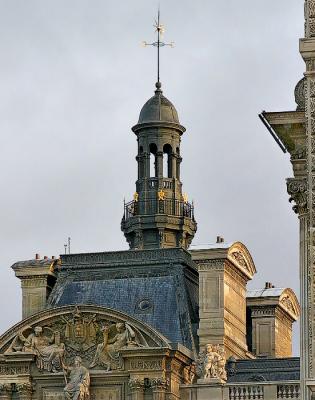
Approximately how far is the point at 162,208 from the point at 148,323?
744cm

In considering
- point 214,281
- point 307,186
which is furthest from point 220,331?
point 307,186

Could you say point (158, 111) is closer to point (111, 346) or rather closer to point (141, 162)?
point (141, 162)

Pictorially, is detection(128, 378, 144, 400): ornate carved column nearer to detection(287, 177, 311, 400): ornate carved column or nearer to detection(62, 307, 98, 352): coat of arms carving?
detection(62, 307, 98, 352): coat of arms carving

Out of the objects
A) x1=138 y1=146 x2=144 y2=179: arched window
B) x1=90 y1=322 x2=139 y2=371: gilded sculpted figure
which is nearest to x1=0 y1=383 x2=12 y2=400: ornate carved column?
x1=90 y1=322 x2=139 y2=371: gilded sculpted figure

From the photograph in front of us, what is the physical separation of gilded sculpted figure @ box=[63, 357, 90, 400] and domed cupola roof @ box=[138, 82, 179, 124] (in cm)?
1267

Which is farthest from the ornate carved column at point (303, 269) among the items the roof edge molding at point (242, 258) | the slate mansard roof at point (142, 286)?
the slate mansard roof at point (142, 286)

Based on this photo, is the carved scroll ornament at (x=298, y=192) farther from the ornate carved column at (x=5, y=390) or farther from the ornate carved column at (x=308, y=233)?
the ornate carved column at (x=5, y=390)

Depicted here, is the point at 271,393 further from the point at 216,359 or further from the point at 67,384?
the point at 67,384

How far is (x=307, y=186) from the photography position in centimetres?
4797

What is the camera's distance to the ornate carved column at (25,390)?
91.8 meters

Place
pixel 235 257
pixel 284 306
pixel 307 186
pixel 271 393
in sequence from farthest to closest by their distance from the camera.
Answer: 1. pixel 284 306
2. pixel 235 257
3. pixel 271 393
4. pixel 307 186

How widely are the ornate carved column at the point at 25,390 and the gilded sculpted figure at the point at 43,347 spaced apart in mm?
916

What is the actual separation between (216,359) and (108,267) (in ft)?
29.9

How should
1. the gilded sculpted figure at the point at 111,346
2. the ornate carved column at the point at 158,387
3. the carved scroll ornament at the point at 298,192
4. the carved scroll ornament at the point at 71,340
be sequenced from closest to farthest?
the carved scroll ornament at the point at 298,192 < the ornate carved column at the point at 158,387 < the gilded sculpted figure at the point at 111,346 < the carved scroll ornament at the point at 71,340
